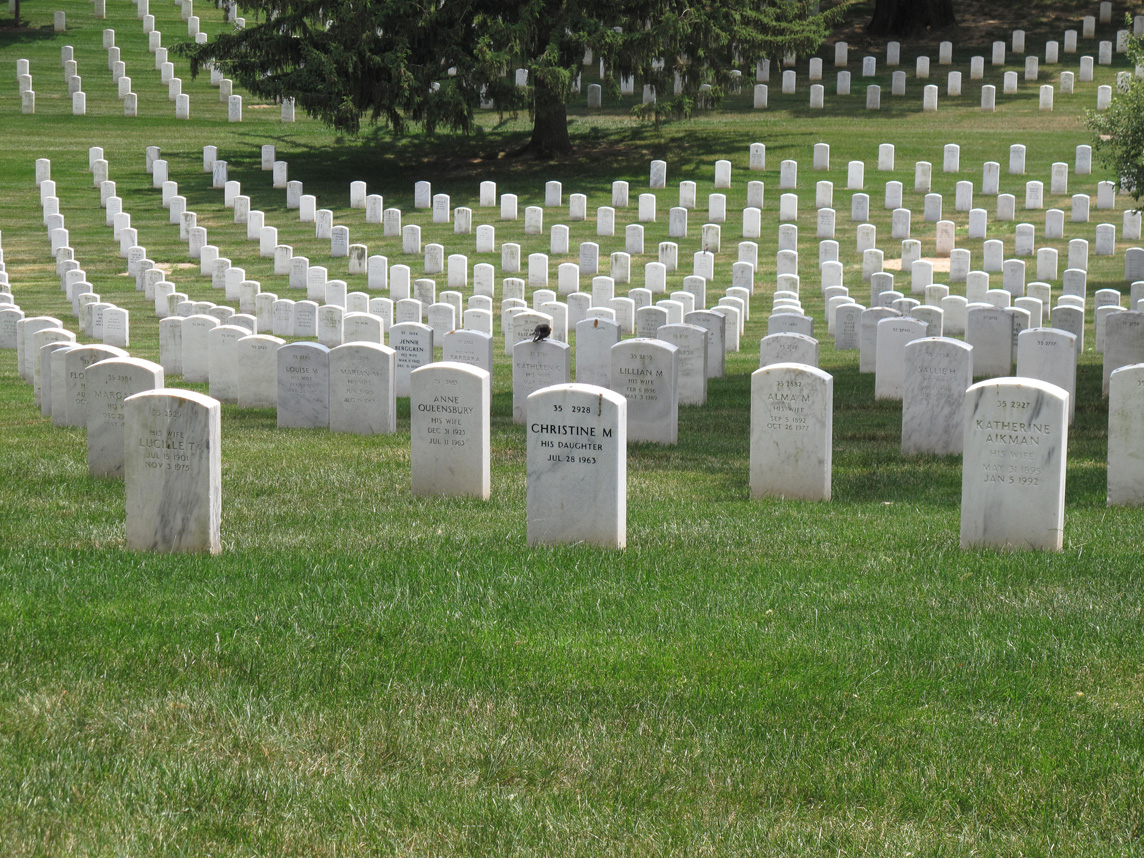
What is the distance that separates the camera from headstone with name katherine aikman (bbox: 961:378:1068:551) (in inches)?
301

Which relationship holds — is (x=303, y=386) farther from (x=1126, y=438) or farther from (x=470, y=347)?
(x=1126, y=438)

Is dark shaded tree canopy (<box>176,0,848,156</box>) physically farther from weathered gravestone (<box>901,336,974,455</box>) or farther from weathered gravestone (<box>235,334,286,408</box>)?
weathered gravestone (<box>901,336,974,455</box>)

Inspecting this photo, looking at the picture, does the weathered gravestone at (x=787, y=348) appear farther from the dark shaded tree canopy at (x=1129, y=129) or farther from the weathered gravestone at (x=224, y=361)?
the dark shaded tree canopy at (x=1129, y=129)

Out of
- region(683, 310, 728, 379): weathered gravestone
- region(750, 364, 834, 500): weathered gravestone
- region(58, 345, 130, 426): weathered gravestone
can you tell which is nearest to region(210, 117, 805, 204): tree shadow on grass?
region(683, 310, 728, 379): weathered gravestone

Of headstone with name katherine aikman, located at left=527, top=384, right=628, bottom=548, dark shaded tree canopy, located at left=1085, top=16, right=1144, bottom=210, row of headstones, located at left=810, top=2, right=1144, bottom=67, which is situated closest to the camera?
headstone with name katherine aikman, located at left=527, top=384, right=628, bottom=548

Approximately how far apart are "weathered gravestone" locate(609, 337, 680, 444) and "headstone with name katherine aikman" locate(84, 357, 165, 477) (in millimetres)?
4622

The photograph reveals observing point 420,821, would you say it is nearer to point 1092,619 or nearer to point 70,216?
point 1092,619

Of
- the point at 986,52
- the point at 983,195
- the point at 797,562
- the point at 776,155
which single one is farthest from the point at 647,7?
the point at 797,562

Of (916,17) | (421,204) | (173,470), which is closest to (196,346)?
(173,470)

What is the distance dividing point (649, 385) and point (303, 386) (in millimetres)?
3607

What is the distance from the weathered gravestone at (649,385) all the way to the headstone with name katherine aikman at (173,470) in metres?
5.95

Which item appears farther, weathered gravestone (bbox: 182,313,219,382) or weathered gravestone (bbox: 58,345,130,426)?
weathered gravestone (bbox: 182,313,219,382)

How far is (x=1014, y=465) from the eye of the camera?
774 centimetres

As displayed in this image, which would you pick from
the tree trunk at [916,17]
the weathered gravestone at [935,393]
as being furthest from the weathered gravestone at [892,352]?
the tree trunk at [916,17]
